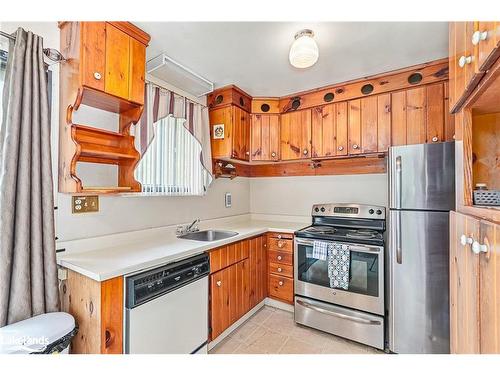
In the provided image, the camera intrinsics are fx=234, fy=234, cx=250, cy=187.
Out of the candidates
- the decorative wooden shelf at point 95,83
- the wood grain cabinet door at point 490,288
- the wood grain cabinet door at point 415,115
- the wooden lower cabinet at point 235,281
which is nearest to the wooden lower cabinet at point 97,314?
the decorative wooden shelf at point 95,83

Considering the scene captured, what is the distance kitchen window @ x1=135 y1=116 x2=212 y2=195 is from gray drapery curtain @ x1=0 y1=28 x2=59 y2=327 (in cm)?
68

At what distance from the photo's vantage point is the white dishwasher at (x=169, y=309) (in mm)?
1329

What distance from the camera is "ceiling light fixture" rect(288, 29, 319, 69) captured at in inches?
58.5

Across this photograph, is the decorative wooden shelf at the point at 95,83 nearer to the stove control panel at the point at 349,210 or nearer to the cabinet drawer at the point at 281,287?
the cabinet drawer at the point at 281,287

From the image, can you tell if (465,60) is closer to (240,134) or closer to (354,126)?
(354,126)

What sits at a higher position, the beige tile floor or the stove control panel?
the stove control panel

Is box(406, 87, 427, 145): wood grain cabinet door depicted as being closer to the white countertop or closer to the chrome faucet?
the white countertop

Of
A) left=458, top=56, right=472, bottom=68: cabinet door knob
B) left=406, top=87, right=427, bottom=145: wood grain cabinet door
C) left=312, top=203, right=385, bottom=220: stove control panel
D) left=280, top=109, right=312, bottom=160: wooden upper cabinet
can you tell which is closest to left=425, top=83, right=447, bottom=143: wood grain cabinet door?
left=406, top=87, right=427, bottom=145: wood grain cabinet door

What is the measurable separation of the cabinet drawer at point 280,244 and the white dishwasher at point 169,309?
951 millimetres

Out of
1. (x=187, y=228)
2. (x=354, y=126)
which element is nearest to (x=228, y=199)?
(x=187, y=228)

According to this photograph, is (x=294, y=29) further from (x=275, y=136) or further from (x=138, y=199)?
(x=138, y=199)

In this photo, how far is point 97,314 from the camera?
1229 millimetres
